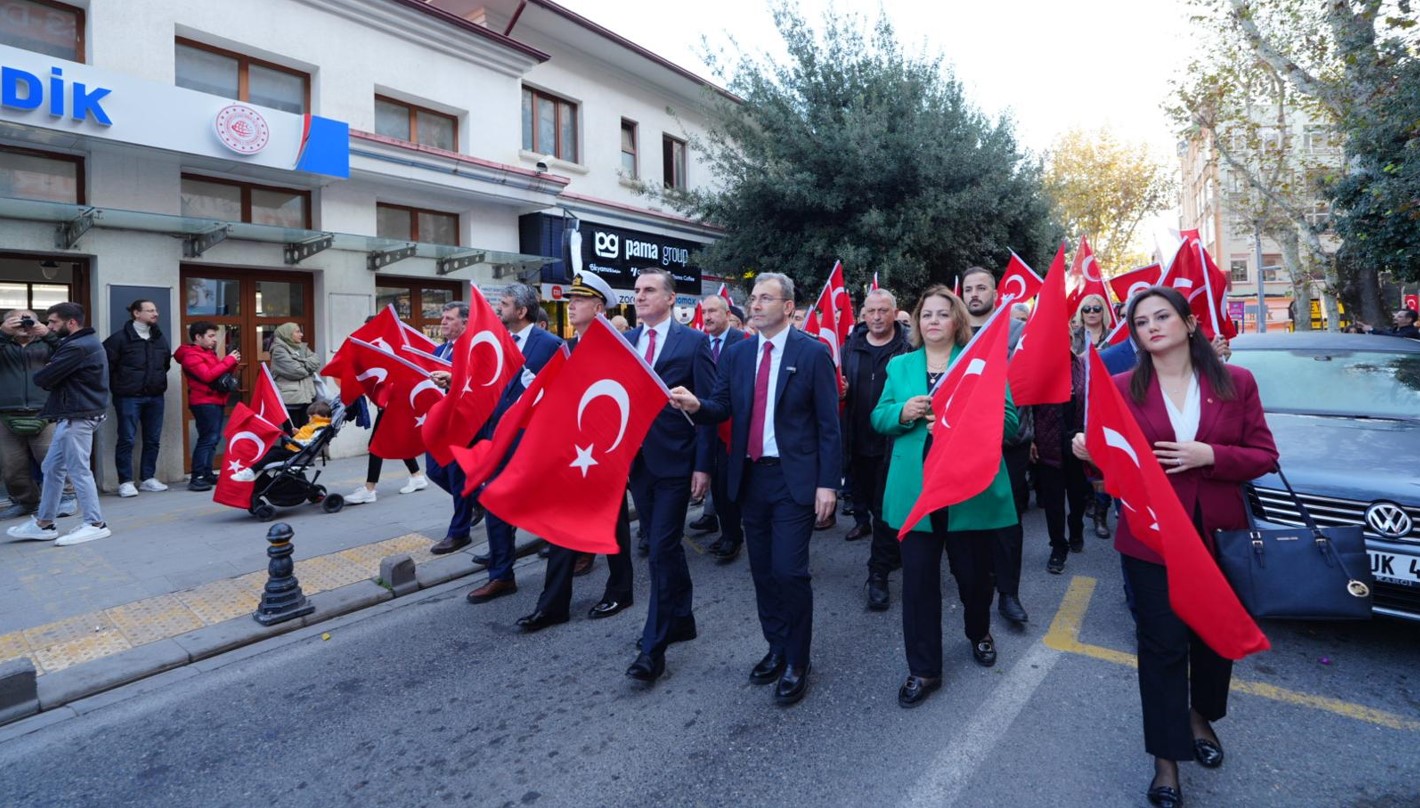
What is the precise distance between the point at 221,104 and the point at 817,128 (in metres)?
9.63

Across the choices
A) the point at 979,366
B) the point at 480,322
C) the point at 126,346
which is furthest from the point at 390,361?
the point at 979,366

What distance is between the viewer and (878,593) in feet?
16.5

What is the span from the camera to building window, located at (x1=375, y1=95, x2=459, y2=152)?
1212 cm

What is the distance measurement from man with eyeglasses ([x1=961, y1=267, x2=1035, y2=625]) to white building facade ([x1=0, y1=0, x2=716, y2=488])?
8.28m

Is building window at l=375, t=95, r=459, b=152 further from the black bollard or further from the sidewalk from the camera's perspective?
the black bollard

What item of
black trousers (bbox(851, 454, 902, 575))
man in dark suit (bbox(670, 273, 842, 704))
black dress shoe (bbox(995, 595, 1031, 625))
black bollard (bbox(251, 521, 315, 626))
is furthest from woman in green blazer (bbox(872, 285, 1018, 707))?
black bollard (bbox(251, 521, 315, 626))

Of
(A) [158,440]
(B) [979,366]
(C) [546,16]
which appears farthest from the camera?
(C) [546,16]

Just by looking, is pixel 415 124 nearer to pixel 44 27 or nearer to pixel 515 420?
pixel 44 27

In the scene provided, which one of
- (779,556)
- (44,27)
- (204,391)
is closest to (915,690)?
(779,556)

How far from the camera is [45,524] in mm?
6801

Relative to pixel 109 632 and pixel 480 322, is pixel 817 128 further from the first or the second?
pixel 109 632

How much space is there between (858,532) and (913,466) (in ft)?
10.3

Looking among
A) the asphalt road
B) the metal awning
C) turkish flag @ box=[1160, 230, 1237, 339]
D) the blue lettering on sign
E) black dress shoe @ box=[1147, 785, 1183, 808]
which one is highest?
the blue lettering on sign

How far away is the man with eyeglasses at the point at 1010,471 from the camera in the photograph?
450cm
